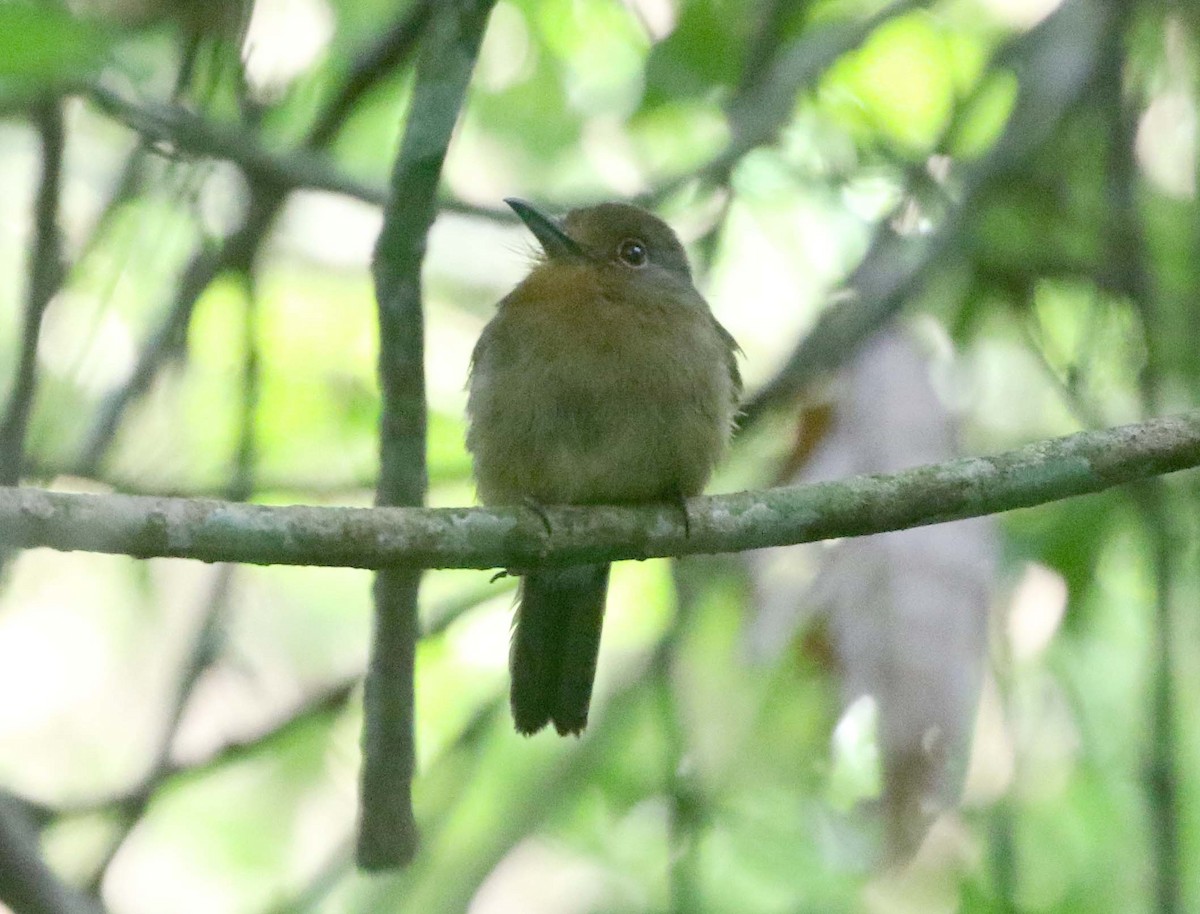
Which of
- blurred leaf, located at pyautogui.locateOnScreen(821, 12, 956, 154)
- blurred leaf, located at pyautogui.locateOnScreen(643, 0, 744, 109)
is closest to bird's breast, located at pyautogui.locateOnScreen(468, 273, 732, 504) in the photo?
blurred leaf, located at pyautogui.locateOnScreen(643, 0, 744, 109)

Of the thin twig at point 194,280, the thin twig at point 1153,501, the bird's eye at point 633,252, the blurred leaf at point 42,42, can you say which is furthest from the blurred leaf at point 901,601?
the blurred leaf at point 42,42

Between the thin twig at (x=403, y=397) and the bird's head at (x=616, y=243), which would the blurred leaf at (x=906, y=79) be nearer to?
the bird's head at (x=616, y=243)

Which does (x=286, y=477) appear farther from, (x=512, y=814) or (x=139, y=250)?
(x=512, y=814)

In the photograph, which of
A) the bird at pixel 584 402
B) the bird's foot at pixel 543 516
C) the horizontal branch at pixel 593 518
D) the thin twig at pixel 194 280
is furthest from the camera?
the thin twig at pixel 194 280

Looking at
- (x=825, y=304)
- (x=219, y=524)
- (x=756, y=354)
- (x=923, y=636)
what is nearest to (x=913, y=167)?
(x=825, y=304)

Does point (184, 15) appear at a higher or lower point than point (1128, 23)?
lower

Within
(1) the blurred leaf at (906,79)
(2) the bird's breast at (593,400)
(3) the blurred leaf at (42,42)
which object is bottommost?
(3) the blurred leaf at (42,42)

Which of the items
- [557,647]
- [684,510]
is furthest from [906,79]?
[684,510]
